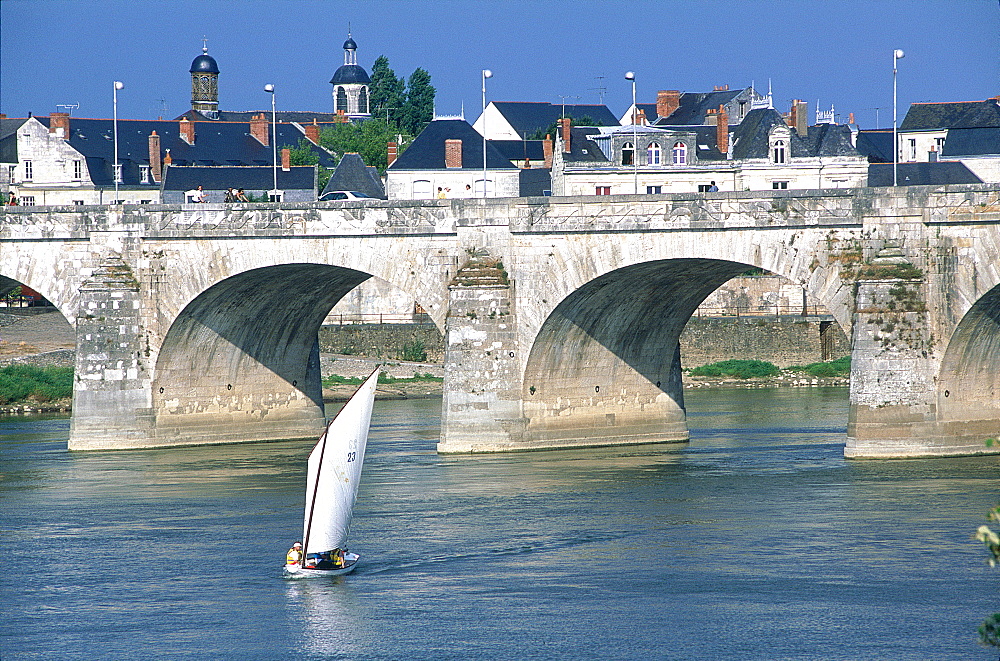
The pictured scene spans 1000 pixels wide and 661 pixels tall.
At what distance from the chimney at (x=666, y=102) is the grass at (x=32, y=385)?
49238mm

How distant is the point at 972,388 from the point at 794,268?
16.5ft

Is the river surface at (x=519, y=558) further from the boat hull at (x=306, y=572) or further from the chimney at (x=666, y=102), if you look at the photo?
the chimney at (x=666, y=102)

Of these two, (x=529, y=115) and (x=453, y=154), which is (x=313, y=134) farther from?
(x=453, y=154)

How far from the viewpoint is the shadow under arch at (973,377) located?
35.8 metres

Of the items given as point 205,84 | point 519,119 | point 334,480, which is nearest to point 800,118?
point 519,119

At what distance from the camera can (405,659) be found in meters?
23.3

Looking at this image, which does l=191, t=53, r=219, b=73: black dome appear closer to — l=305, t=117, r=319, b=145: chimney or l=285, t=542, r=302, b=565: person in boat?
l=305, t=117, r=319, b=145: chimney

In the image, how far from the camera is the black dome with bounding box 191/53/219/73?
5359 inches

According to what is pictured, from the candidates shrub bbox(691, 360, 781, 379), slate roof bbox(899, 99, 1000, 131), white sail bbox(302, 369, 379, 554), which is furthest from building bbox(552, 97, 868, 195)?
white sail bbox(302, 369, 379, 554)

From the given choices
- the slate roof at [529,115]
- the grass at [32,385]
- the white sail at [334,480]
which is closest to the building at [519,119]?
the slate roof at [529,115]

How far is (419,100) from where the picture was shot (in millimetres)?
124438

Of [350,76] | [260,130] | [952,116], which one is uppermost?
[350,76]

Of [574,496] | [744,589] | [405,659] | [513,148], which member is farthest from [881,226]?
[513,148]

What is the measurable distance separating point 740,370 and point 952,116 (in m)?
25.1
